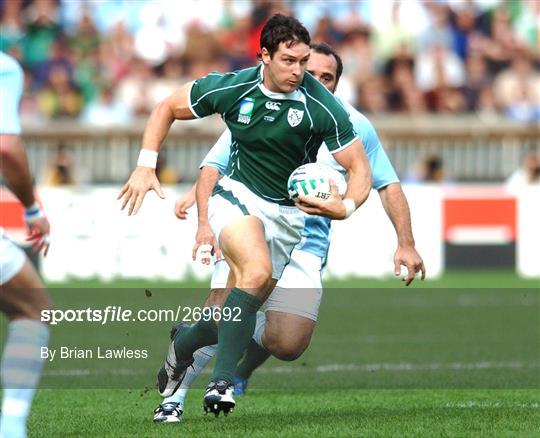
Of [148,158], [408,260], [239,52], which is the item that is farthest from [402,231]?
[239,52]

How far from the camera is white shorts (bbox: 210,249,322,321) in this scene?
9.26 meters

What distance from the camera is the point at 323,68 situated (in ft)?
30.5

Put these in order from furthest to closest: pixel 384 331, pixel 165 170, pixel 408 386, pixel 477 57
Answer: pixel 477 57 < pixel 165 170 < pixel 384 331 < pixel 408 386

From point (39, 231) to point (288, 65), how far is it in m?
1.91

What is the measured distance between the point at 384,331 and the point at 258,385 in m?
4.04

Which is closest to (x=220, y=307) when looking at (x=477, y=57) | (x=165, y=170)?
(x=165, y=170)

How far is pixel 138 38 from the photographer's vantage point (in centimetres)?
2186

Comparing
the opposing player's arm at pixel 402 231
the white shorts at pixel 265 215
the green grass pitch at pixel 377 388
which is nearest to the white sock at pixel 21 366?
the green grass pitch at pixel 377 388

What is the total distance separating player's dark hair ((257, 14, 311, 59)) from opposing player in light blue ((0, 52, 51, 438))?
1.93m

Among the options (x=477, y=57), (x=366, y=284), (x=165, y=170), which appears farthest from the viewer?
(x=477, y=57)

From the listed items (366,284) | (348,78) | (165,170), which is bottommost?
(366,284)

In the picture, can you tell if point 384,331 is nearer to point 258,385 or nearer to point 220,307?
point 258,385

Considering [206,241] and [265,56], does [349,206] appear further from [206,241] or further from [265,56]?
[206,241]

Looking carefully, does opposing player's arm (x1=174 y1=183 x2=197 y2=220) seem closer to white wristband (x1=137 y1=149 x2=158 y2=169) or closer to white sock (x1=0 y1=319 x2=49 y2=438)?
white wristband (x1=137 y1=149 x2=158 y2=169)
